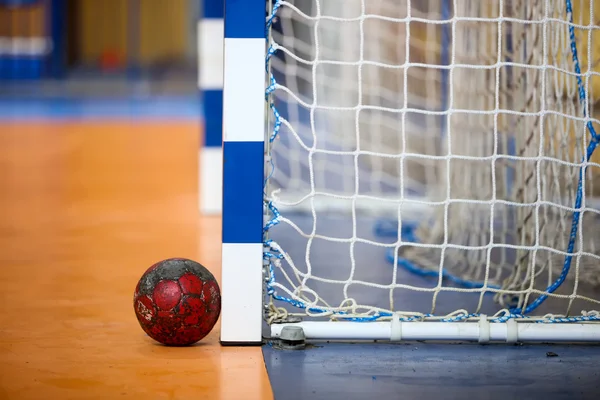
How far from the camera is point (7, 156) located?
249 inches

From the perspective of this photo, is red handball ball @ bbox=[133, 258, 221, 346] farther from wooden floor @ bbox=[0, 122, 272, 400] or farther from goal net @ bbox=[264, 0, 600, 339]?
goal net @ bbox=[264, 0, 600, 339]

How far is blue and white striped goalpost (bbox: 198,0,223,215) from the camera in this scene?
13.9ft

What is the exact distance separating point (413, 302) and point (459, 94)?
93 centimetres

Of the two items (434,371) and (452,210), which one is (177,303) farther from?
(452,210)

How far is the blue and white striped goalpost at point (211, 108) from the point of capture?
13.9 feet

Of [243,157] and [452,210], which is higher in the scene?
[243,157]

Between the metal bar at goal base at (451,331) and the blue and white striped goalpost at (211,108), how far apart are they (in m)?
2.19

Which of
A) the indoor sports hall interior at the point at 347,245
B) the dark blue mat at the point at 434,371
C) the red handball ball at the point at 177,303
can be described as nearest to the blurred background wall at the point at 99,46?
the indoor sports hall interior at the point at 347,245

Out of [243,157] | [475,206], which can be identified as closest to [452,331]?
[243,157]

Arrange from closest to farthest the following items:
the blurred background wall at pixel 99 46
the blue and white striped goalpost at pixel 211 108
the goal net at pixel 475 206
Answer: the goal net at pixel 475 206, the blue and white striped goalpost at pixel 211 108, the blurred background wall at pixel 99 46

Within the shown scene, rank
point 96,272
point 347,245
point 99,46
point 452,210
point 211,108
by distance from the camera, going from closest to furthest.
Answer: point 96,272 < point 452,210 < point 347,245 < point 211,108 < point 99,46

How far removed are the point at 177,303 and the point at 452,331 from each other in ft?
2.16

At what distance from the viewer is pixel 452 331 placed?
2109 millimetres

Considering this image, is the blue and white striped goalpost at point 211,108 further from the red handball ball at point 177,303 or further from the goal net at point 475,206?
the red handball ball at point 177,303
